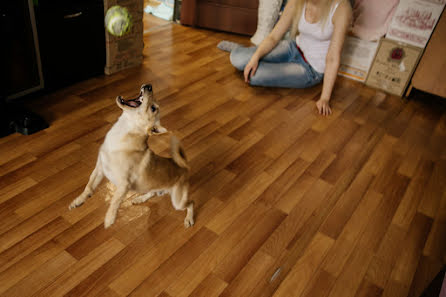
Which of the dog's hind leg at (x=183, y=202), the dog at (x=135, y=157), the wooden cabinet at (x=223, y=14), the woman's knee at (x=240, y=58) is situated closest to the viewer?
the dog at (x=135, y=157)

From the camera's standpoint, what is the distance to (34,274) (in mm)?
1266

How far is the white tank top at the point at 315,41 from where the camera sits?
8.13 feet

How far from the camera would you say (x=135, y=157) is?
120cm

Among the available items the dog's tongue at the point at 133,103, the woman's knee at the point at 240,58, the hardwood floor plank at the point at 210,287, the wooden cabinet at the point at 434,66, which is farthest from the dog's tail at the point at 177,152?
the wooden cabinet at the point at 434,66

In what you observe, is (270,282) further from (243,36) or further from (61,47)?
(243,36)

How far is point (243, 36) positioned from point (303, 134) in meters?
1.59

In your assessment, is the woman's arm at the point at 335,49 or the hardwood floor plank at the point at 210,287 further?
the woman's arm at the point at 335,49

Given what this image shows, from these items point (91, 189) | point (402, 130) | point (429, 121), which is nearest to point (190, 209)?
point (91, 189)

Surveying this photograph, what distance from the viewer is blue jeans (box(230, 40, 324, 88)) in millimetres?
2605

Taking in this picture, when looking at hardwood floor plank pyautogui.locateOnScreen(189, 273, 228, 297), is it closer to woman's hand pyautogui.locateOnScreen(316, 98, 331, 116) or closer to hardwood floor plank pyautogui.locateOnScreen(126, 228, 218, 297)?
hardwood floor plank pyautogui.locateOnScreen(126, 228, 218, 297)

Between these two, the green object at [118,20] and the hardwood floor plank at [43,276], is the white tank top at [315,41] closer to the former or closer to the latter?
the green object at [118,20]

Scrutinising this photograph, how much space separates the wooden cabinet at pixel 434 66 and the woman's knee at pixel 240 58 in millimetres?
1227

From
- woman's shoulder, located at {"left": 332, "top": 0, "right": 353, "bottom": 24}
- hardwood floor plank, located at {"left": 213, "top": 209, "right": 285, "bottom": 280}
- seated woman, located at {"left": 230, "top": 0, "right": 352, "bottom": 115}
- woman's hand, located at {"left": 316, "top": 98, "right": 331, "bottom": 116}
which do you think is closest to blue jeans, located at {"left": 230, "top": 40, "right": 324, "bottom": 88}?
seated woman, located at {"left": 230, "top": 0, "right": 352, "bottom": 115}

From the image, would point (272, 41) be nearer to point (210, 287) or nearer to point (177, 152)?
point (177, 152)
